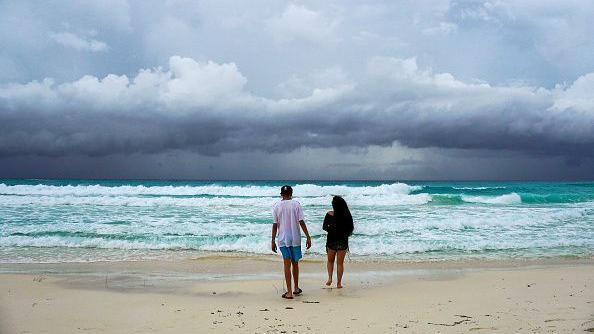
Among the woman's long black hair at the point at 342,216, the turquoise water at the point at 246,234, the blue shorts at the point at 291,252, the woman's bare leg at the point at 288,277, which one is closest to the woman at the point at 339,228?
the woman's long black hair at the point at 342,216

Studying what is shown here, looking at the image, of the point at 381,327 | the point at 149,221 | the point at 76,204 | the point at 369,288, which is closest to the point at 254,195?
the point at 76,204

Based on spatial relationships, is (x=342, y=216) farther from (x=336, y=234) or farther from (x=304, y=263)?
(x=304, y=263)

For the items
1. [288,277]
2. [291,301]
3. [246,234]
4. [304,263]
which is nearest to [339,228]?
[288,277]

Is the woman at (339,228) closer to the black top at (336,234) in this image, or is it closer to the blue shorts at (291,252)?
the black top at (336,234)

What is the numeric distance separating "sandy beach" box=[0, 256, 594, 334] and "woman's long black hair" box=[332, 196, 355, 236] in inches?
41.6

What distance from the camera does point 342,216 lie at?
855 centimetres

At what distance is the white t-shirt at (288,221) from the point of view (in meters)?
7.82

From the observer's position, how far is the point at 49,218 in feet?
66.6

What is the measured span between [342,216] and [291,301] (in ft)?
5.97

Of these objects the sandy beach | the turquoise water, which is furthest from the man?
the turquoise water

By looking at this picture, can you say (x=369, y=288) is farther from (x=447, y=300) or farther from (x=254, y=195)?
(x=254, y=195)

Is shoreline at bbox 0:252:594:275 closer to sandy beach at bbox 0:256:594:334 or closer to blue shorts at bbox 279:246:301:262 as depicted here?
sandy beach at bbox 0:256:594:334

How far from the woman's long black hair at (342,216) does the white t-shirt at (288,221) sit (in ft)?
2.97

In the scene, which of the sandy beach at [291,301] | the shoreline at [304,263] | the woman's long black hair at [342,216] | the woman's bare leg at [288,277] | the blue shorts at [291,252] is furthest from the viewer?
the shoreline at [304,263]
